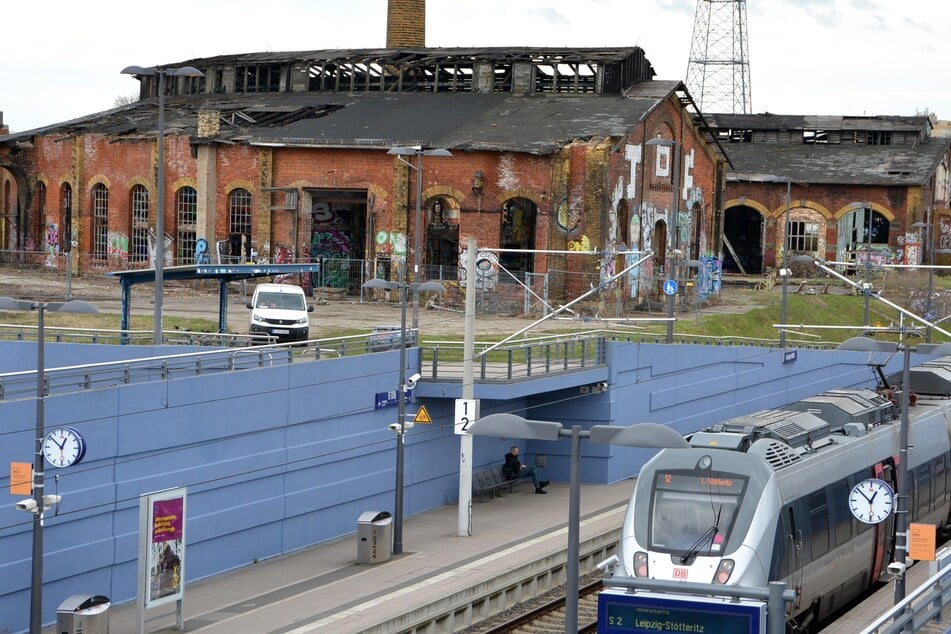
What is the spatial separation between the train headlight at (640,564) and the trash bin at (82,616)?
7.76m

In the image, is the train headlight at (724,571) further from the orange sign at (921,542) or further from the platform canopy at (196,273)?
the platform canopy at (196,273)

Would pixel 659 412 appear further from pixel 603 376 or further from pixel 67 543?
pixel 67 543

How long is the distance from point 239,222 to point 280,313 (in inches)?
696

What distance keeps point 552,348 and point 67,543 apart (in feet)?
51.7

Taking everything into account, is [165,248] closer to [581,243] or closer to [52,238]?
[52,238]

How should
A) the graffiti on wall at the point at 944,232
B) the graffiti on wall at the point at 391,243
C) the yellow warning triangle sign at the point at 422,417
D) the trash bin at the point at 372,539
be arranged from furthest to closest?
1. the graffiti on wall at the point at 944,232
2. the graffiti on wall at the point at 391,243
3. the yellow warning triangle sign at the point at 422,417
4. the trash bin at the point at 372,539

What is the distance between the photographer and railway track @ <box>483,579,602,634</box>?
2230 centimetres

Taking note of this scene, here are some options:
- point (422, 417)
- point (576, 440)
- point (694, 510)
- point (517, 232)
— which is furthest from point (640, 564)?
point (517, 232)

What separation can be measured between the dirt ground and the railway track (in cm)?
1648

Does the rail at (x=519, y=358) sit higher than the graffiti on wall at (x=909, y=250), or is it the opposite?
the graffiti on wall at (x=909, y=250)

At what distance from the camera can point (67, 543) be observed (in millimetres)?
22172

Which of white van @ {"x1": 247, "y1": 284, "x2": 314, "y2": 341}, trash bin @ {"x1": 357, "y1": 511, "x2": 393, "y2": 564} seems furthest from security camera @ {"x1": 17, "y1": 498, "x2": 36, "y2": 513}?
white van @ {"x1": 247, "y1": 284, "x2": 314, "y2": 341}

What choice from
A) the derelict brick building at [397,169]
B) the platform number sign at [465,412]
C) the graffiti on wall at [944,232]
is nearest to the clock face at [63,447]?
the platform number sign at [465,412]

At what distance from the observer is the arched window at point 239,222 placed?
54.7 m
